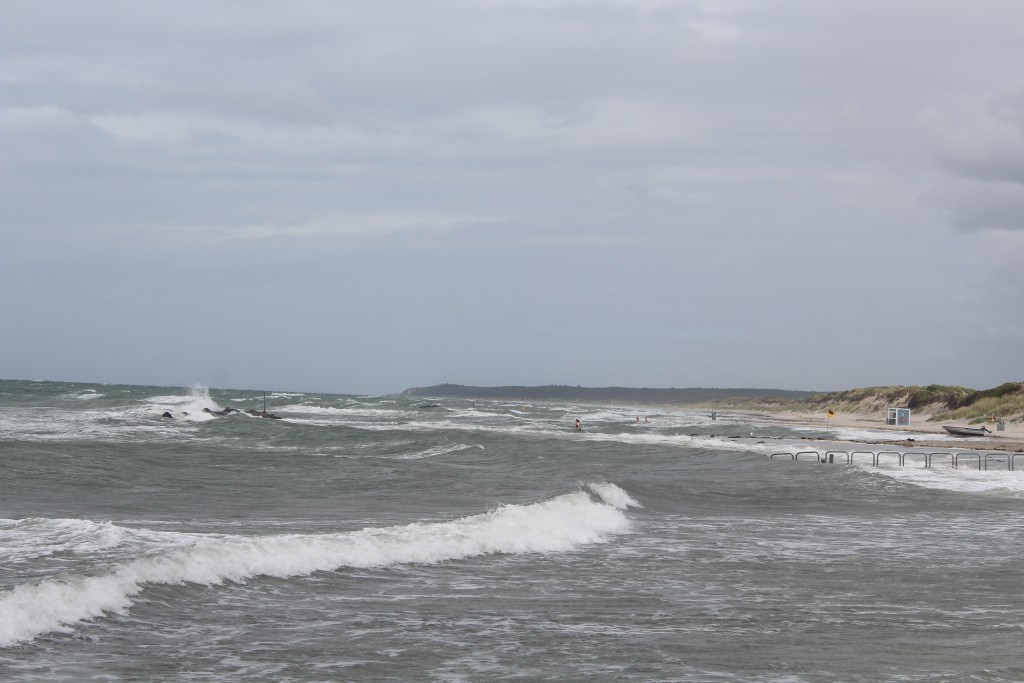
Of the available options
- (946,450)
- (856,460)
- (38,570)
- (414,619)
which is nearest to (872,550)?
(414,619)

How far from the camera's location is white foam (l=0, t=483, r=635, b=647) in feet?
32.9

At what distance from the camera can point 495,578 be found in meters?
13.3

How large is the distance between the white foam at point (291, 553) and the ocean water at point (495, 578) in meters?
0.04

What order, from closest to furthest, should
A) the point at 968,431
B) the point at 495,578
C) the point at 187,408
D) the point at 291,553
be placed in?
1. the point at 495,578
2. the point at 291,553
3. the point at 968,431
4. the point at 187,408

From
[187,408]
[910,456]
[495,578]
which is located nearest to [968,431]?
[910,456]

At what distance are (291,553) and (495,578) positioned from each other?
2.83m

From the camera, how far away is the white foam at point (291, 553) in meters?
10.0

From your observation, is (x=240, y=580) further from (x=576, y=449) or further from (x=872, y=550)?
(x=576, y=449)

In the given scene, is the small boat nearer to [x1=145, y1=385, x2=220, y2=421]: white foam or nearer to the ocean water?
the ocean water

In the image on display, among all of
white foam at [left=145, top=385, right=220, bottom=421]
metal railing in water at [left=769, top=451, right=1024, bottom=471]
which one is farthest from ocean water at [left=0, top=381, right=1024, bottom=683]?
white foam at [left=145, top=385, right=220, bottom=421]

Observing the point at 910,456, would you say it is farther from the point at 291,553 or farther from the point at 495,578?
the point at 291,553

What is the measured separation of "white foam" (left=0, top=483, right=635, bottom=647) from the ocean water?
4cm

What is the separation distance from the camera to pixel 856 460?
3797 cm

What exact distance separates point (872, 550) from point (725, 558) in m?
2.80
